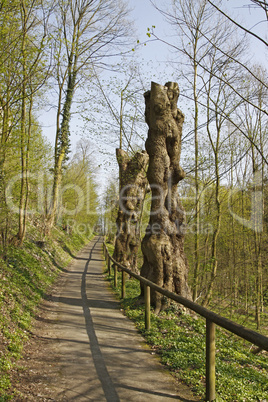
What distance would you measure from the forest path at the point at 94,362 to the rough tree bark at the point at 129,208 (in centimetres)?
782

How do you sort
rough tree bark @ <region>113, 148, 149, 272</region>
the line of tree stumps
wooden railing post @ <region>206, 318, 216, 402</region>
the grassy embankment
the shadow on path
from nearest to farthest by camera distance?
wooden railing post @ <region>206, 318, 216, 402</region>
the shadow on path
the grassy embankment
the line of tree stumps
rough tree bark @ <region>113, 148, 149, 272</region>

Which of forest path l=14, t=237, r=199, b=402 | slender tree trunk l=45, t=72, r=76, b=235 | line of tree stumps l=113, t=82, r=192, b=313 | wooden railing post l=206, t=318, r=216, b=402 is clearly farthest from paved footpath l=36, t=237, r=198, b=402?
slender tree trunk l=45, t=72, r=76, b=235

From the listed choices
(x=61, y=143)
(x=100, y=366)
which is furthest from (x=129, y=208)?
(x=100, y=366)

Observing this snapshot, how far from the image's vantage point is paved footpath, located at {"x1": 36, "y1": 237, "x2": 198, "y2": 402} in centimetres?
369

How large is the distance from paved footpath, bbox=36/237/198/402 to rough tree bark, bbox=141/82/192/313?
58.6 inches

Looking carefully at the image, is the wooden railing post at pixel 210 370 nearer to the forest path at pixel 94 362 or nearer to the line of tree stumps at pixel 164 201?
the forest path at pixel 94 362

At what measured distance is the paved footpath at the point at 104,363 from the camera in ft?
12.1

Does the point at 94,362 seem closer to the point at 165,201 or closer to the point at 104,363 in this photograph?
the point at 104,363

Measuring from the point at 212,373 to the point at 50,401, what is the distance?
174cm

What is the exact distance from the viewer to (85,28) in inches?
813

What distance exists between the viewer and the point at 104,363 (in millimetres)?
4520

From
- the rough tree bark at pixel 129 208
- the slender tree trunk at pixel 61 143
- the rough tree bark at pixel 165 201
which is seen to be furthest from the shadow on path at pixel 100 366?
the slender tree trunk at pixel 61 143

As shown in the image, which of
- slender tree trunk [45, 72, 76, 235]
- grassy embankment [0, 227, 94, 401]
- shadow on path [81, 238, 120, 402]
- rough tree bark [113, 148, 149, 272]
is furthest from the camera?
slender tree trunk [45, 72, 76, 235]

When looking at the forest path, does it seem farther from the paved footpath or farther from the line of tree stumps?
the line of tree stumps
